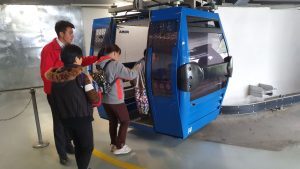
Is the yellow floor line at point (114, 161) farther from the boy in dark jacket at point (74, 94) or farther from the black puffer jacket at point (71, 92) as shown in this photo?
the black puffer jacket at point (71, 92)

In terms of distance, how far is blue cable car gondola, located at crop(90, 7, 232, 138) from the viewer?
267 cm

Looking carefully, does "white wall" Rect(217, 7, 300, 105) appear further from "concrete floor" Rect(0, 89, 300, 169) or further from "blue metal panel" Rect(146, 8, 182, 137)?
"blue metal panel" Rect(146, 8, 182, 137)

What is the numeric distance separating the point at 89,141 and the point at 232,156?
1781mm

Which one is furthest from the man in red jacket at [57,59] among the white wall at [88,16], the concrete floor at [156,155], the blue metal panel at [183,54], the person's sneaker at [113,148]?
the white wall at [88,16]

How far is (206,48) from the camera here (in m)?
3.23

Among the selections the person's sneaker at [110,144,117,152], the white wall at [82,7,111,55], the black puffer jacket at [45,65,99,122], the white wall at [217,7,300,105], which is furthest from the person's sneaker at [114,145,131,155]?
the white wall at [82,7,111,55]

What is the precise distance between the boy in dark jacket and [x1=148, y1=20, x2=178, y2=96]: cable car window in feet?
2.48

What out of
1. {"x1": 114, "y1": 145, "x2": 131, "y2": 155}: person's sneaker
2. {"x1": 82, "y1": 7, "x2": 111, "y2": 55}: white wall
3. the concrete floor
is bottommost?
the concrete floor

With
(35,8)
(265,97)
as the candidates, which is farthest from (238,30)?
(35,8)

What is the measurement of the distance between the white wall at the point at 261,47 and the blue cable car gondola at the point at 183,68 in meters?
1.43

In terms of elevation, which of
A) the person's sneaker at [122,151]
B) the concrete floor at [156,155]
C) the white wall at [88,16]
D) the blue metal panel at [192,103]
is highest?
the white wall at [88,16]

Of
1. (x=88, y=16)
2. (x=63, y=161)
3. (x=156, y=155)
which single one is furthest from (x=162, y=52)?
(x=88, y=16)

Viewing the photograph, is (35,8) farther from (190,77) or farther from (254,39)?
(190,77)

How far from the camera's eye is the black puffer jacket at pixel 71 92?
2.28 meters
